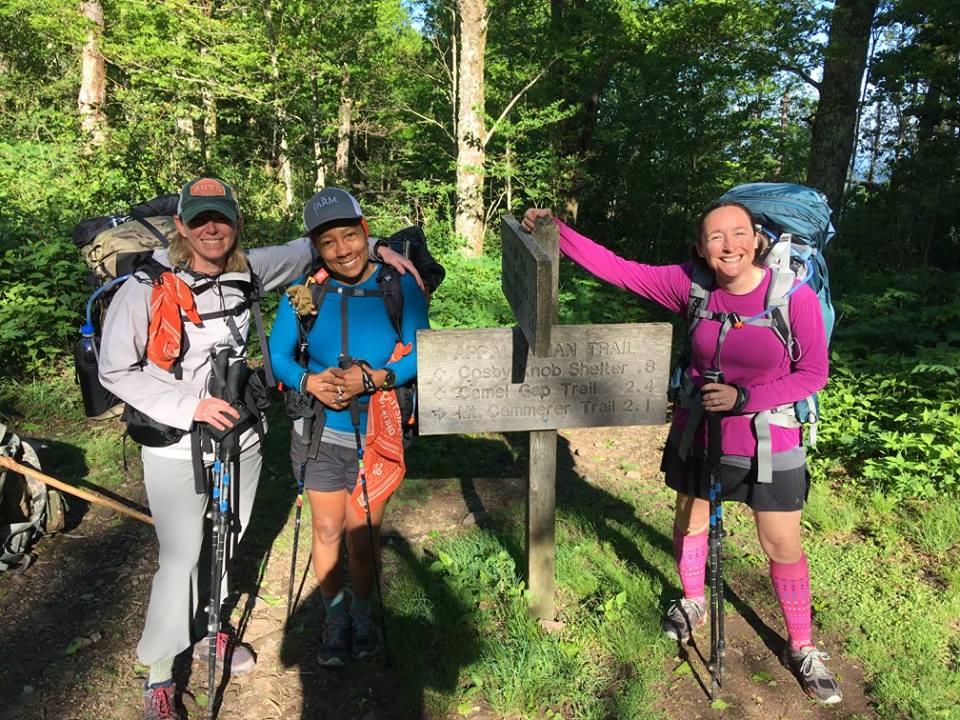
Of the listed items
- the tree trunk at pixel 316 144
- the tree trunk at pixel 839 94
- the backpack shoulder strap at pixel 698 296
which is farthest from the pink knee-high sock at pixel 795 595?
the tree trunk at pixel 316 144

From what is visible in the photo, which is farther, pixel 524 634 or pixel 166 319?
pixel 524 634

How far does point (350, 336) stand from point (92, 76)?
52.6 feet

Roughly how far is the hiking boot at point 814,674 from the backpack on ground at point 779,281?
39.0 inches

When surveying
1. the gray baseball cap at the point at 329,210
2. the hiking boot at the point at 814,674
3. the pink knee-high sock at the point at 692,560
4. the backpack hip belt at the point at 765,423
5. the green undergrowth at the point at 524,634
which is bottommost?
the green undergrowth at the point at 524,634

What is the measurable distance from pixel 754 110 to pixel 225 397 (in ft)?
49.6

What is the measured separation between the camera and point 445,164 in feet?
49.8

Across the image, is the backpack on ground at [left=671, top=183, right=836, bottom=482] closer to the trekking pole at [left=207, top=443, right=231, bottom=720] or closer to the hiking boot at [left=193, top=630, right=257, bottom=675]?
the trekking pole at [left=207, top=443, right=231, bottom=720]

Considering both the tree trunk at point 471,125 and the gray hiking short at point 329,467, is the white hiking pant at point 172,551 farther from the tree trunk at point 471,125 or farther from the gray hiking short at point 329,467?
the tree trunk at point 471,125

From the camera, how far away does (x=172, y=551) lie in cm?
265

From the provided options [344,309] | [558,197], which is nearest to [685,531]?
[344,309]

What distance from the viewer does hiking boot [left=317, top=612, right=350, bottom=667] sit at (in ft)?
10.3

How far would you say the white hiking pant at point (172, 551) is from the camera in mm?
2584

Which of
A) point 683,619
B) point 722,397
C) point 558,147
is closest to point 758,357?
point 722,397

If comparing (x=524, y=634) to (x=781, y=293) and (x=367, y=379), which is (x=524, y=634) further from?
(x=781, y=293)
